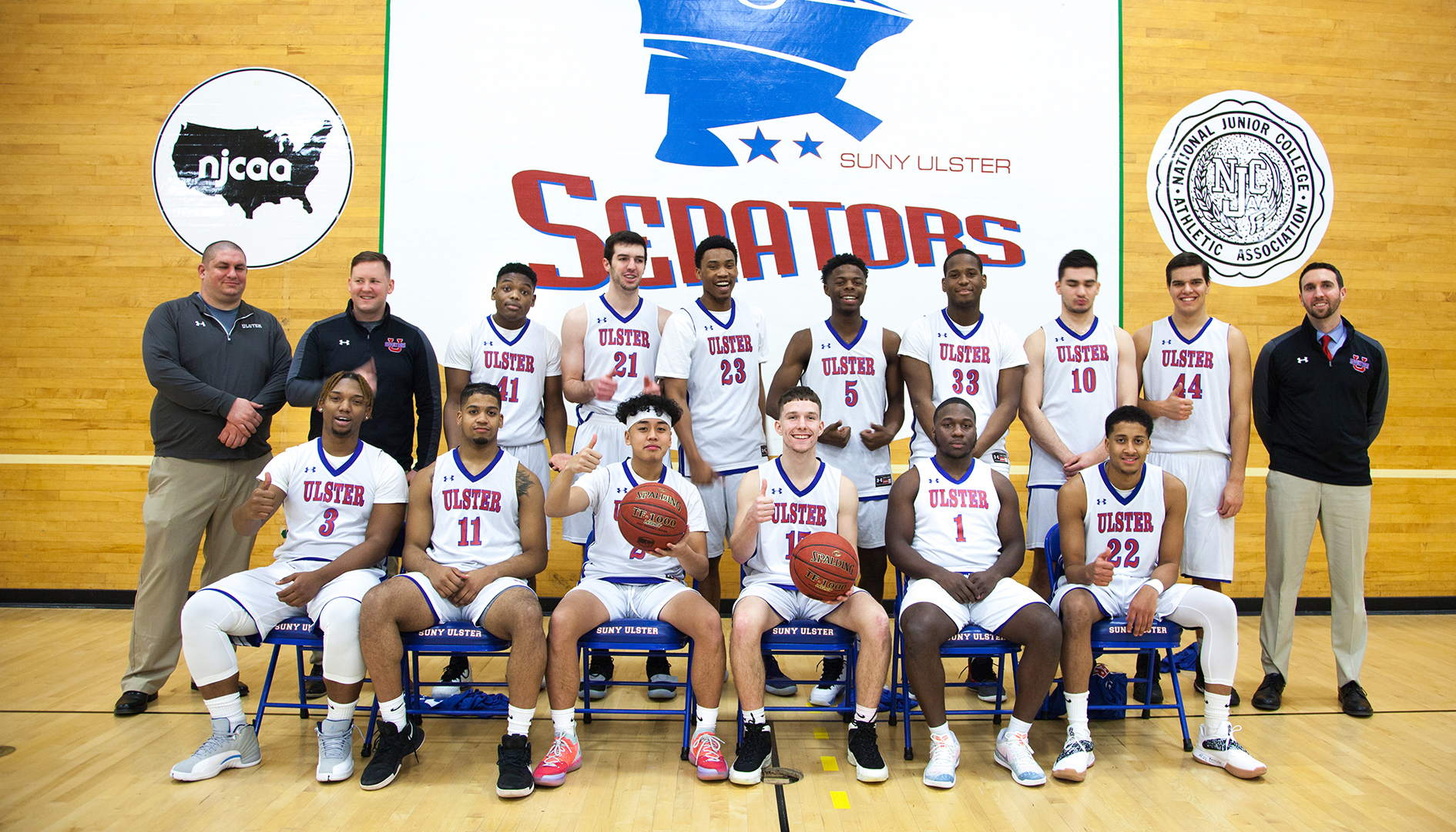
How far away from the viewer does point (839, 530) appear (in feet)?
10.9

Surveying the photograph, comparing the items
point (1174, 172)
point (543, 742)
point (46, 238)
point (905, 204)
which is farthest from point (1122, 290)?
point (46, 238)

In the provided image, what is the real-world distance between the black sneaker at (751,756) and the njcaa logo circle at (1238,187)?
175 inches

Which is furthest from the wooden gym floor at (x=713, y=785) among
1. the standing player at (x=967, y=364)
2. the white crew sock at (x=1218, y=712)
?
the standing player at (x=967, y=364)

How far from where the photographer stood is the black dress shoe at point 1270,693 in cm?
371

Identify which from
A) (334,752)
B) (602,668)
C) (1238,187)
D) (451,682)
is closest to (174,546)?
(451,682)

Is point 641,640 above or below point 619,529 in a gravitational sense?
below

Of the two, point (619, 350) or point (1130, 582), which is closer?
point (1130, 582)

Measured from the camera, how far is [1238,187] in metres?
5.59

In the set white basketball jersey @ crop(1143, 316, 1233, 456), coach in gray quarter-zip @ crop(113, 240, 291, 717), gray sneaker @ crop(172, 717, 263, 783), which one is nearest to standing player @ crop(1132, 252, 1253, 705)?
white basketball jersey @ crop(1143, 316, 1233, 456)

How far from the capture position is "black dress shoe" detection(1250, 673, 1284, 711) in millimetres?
3715

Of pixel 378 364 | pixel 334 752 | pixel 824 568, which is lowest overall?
pixel 334 752

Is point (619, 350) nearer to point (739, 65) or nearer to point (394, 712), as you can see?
→ point (394, 712)

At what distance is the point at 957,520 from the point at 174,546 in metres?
3.43

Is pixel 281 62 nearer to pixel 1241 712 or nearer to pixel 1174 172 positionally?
pixel 1174 172
